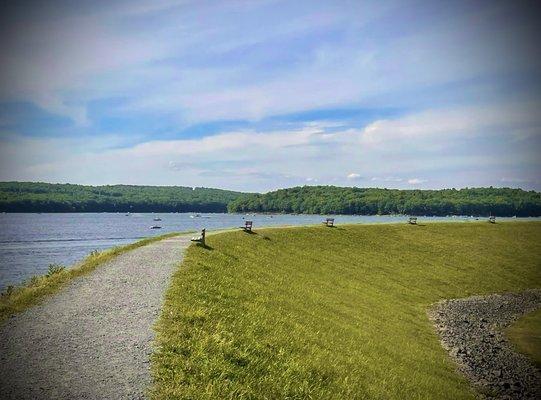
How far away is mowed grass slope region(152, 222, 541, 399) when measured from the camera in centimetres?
1611

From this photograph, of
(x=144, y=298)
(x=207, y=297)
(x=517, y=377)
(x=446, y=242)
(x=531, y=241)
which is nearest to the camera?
(x=144, y=298)

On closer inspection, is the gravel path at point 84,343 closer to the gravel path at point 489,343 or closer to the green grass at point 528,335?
the gravel path at point 489,343

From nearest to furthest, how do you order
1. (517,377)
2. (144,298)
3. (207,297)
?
(144,298), (207,297), (517,377)

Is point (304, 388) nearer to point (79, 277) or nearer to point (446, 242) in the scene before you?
point (79, 277)

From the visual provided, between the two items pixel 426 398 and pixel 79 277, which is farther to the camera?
pixel 79 277

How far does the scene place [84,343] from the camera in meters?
16.0

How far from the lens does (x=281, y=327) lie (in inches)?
914

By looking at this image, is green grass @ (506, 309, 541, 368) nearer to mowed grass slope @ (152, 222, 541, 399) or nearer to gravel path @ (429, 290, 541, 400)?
gravel path @ (429, 290, 541, 400)

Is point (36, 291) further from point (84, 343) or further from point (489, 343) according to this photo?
point (489, 343)

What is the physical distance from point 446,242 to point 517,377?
51016 millimetres

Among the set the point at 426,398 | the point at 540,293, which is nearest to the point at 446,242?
the point at 540,293

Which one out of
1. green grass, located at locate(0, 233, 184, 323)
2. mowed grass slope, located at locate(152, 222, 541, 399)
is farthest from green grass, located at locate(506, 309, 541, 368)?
green grass, located at locate(0, 233, 184, 323)

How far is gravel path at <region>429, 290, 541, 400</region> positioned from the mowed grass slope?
1.47 m

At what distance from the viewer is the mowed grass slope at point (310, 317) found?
52.9 feet
